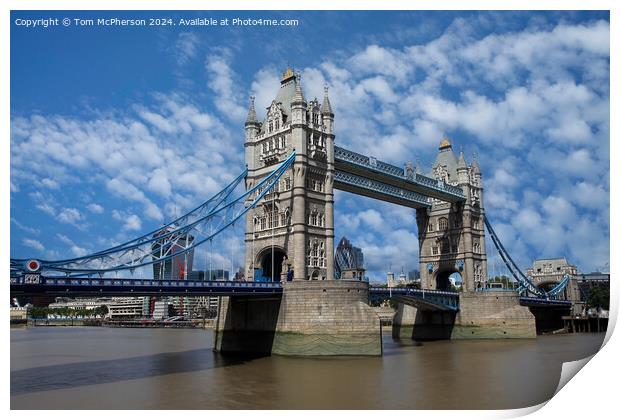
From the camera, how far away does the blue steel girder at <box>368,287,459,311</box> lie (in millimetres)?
48675

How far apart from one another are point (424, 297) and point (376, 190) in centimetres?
1134

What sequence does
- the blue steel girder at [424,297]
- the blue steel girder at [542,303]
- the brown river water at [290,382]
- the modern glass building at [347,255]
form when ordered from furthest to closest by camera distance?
1. the modern glass building at [347,255]
2. the blue steel girder at [542,303]
3. the blue steel girder at [424,297]
4. the brown river water at [290,382]

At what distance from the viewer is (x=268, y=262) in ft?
163

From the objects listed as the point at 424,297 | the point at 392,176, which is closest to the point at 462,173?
the point at 392,176

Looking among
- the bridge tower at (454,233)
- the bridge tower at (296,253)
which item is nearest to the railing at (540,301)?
the bridge tower at (454,233)

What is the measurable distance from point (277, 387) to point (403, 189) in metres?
39.9

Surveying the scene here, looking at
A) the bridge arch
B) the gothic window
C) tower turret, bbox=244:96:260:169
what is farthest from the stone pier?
tower turret, bbox=244:96:260:169

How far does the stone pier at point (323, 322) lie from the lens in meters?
37.0

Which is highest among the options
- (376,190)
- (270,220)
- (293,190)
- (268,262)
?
(376,190)

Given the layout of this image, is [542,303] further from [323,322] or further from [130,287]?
[130,287]

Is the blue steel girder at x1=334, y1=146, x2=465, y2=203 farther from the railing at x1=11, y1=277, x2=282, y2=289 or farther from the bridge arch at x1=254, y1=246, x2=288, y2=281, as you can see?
the railing at x1=11, y1=277, x2=282, y2=289

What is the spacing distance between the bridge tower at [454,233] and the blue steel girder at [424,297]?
8698mm

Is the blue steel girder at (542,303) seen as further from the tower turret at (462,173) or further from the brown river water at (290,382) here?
the brown river water at (290,382)
